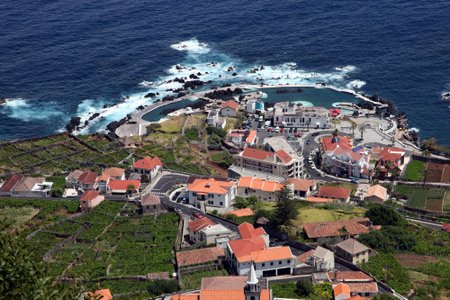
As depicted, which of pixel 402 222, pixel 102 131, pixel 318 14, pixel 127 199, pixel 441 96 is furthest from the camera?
pixel 318 14

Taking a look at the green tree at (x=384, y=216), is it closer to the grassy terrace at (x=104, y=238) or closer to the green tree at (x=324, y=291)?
the green tree at (x=324, y=291)

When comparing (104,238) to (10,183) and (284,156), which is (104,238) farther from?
(284,156)

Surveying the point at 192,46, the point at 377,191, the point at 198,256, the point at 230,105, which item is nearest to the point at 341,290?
the point at 198,256

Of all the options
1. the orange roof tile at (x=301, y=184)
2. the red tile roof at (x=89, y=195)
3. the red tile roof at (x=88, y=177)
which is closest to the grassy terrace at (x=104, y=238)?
the red tile roof at (x=89, y=195)

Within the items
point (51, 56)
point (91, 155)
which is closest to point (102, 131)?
point (91, 155)

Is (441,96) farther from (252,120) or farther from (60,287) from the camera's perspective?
(60,287)

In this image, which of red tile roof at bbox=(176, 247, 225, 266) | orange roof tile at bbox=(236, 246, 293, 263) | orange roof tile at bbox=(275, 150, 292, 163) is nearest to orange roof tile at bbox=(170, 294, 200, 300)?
orange roof tile at bbox=(236, 246, 293, 263)
